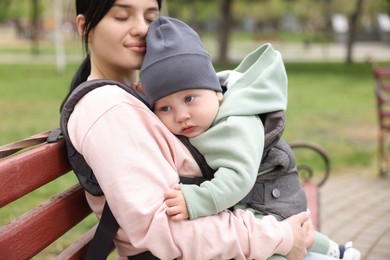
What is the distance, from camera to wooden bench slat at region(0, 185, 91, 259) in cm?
175

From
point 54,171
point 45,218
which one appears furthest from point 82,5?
point 45,218

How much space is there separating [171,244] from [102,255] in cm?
30

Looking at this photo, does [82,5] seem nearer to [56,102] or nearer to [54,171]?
[54,171]

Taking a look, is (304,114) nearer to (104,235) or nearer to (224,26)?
(104,235)

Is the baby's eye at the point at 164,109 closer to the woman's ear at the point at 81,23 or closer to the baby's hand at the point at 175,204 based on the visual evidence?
the baby's hand at the point at 175,204

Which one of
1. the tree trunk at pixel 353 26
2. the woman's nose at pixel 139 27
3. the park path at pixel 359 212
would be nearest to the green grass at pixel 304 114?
the park path at pixel 359 212

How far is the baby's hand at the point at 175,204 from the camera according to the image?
1.85 meters

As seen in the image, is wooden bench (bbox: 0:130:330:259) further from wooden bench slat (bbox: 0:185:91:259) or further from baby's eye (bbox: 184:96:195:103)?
baby's eye (bbox: 184:96:195:103)

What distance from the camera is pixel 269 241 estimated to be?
197cm

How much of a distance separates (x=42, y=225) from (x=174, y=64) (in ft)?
2.12

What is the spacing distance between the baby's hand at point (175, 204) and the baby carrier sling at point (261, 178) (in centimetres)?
12

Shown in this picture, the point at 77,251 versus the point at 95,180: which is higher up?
the point at 95,180

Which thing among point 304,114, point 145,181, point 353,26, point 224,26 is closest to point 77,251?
point 145,181

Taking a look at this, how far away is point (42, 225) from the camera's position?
195 cm
